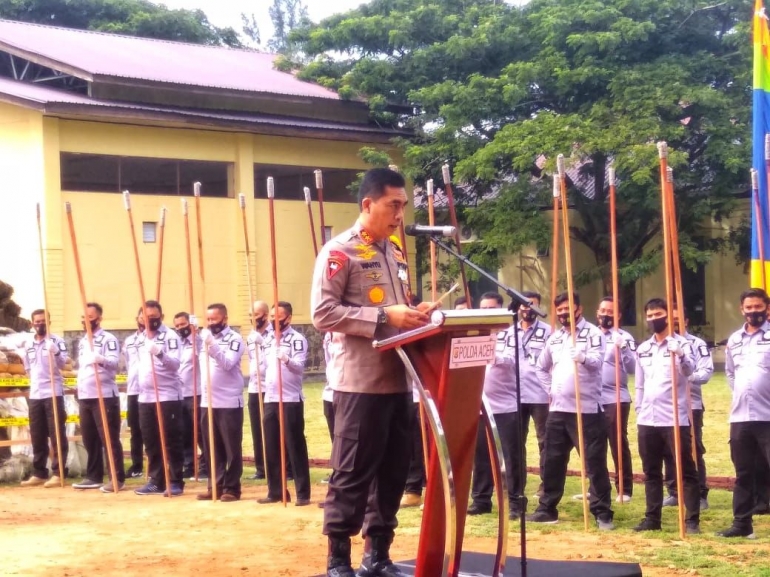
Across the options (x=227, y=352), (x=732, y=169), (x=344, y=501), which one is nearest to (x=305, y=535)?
(x=227, y=352)

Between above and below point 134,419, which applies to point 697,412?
above

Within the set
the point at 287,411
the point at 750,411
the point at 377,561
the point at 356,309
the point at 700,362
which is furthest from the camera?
the point at 287,411

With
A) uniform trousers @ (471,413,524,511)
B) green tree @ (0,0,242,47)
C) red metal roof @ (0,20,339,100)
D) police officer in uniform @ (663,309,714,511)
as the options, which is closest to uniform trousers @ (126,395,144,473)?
uniform trousers @ (471,413,524,511)

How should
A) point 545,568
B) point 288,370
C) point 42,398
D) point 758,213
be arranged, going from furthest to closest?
point 42,398
point 288,370
point 758,213
point 545,568

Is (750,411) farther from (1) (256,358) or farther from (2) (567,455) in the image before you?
(1) (256,358)

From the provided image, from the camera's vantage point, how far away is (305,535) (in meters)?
8.34

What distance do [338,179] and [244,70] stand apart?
3.18 m

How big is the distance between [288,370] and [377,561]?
4.88 meters

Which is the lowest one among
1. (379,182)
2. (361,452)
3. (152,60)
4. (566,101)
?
(361,452)

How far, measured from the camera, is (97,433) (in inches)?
451

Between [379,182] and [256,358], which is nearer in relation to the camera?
[379,182]

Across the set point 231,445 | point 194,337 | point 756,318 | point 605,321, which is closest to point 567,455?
point 605,321

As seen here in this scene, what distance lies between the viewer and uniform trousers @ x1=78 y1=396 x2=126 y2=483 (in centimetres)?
1132

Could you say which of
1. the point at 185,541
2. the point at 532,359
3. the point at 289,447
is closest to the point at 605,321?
the point at 532,359
